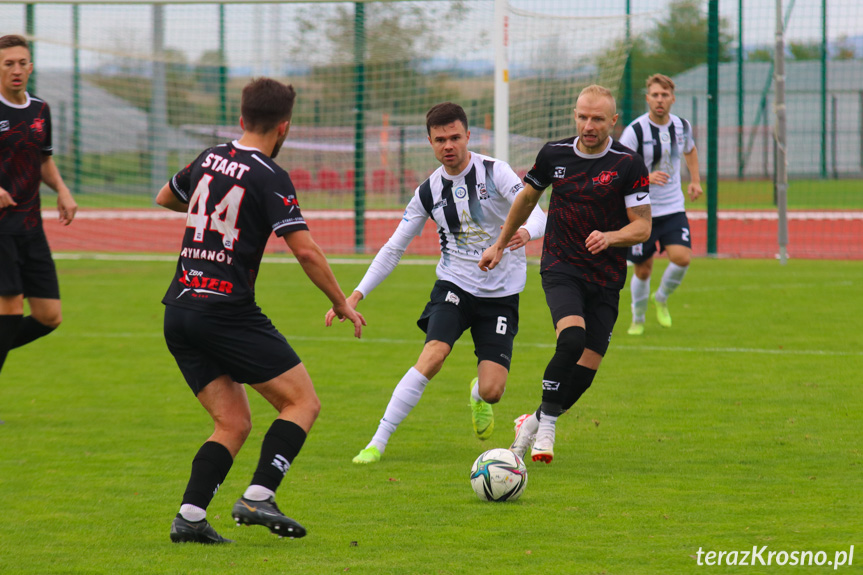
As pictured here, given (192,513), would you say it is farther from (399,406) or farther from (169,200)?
(399,406)

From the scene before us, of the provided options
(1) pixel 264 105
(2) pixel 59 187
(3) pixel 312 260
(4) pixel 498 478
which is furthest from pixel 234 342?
(2) pixel 59 187

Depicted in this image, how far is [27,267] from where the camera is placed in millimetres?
6688

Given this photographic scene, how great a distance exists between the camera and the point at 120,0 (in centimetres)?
1606

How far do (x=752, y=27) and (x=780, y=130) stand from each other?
3.18 meters

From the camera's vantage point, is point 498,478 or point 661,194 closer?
point 498,478

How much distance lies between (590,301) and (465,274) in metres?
0.77

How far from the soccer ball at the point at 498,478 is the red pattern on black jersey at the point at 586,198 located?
137cm

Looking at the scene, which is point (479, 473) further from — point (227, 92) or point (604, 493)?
point (227, 92)

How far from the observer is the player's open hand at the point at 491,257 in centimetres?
574

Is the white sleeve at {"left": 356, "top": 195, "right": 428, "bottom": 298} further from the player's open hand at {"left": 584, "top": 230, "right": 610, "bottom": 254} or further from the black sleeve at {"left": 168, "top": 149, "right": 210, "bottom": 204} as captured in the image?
the black sleeve at {"left": 168, "top": 149, "right": 210, "bottom": 204}

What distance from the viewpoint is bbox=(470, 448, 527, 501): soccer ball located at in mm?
5004

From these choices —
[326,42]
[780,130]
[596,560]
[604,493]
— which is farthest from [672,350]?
[326,42]

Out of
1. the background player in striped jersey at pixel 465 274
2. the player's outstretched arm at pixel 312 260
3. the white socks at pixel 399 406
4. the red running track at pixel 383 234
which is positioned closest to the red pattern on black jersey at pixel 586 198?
the background player in striped jersey at pixel 465 274

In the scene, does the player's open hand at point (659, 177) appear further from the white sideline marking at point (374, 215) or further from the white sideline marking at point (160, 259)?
the white sideline marking at point (374, 215)
